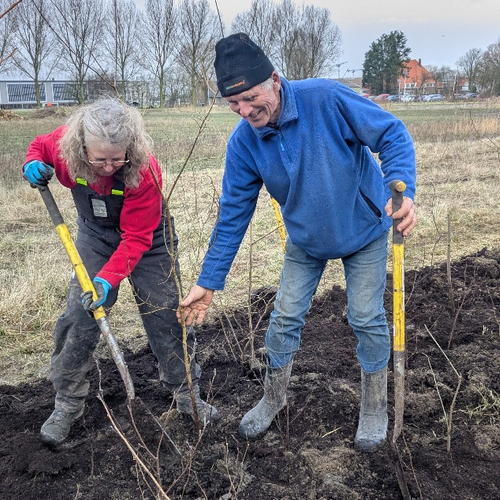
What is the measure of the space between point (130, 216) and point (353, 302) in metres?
1.13

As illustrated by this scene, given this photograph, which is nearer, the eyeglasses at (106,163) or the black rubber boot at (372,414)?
the eyeglasses at (106,163)

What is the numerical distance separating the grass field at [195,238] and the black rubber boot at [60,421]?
90 cm

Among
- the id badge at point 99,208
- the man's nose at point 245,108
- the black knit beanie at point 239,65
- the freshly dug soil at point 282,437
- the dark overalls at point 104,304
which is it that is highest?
the black knit beanie at point 239,65

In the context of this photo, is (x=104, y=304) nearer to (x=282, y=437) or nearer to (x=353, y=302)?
(x=282, y=437)

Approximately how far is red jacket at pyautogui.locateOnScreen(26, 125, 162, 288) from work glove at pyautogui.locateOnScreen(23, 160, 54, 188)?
8cm

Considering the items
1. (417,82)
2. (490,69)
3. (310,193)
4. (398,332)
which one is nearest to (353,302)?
(398,332)

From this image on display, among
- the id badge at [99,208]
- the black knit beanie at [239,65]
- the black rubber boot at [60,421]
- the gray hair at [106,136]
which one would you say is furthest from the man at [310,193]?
the black rubber boot at [60,421]

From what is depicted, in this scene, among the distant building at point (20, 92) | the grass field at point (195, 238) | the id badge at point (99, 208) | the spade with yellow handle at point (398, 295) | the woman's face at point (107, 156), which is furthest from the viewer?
the distant building at point (20, 92)

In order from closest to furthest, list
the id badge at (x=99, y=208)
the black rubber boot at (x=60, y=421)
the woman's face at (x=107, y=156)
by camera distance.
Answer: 1. the woman's face at (x=107, y=156)
2. the id badge at (x=99, y=208)
3. the black rubber boot at (x=60, y=421)

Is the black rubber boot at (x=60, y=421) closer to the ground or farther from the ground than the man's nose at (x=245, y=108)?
closer to the ground

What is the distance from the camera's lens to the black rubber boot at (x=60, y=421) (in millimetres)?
2869

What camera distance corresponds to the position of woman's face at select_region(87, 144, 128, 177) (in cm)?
241

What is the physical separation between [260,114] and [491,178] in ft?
26.3

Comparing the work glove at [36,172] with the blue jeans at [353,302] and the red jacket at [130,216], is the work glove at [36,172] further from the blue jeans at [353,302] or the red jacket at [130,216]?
the blue jeans at [353,302]
